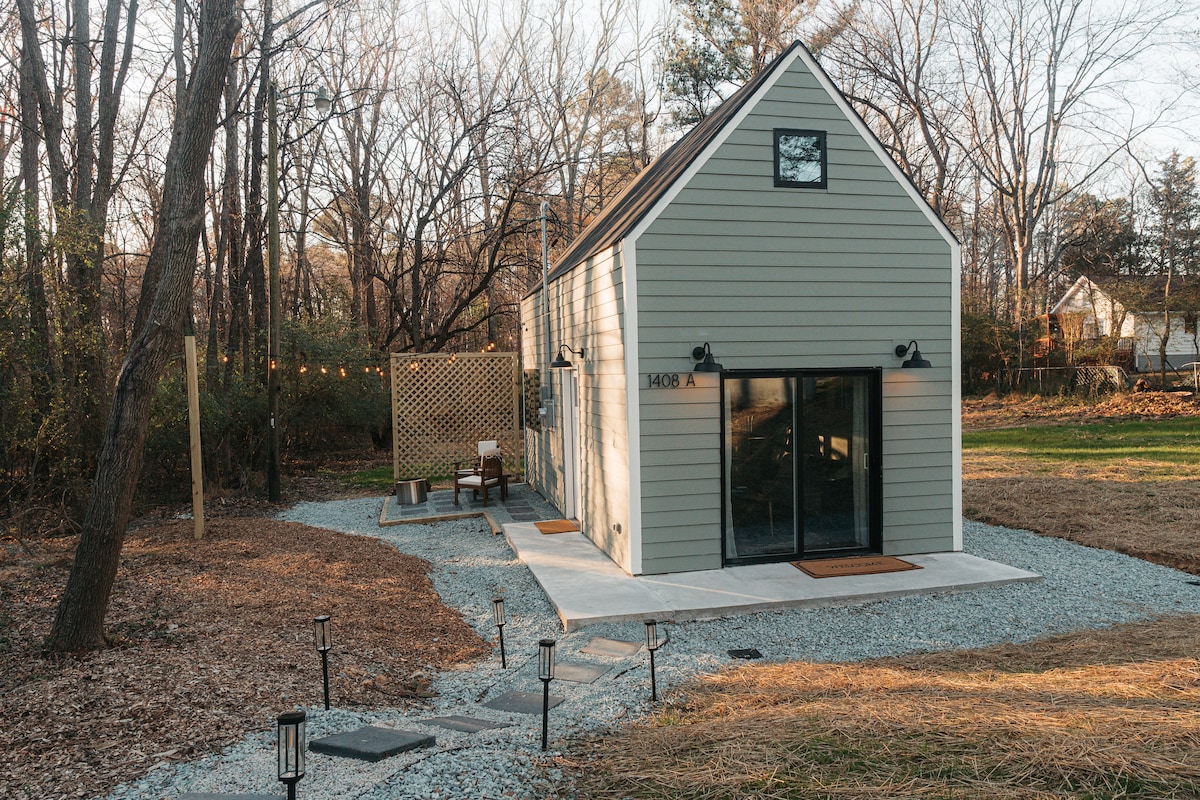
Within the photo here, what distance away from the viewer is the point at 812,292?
278 inches

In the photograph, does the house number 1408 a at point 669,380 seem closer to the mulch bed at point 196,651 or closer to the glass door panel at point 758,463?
the glass door panel at point 758,463

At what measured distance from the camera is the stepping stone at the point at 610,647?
17.2 ft

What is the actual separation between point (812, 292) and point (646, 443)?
2.09 m

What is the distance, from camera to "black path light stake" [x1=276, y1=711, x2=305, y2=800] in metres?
2.56

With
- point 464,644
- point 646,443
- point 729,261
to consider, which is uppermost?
point 729,261

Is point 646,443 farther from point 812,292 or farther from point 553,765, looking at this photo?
point 553,765

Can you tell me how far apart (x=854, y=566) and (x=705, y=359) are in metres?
2.32

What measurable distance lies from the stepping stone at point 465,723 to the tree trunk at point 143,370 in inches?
96.7

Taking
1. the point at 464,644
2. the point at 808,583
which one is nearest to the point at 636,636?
the point at 464,644

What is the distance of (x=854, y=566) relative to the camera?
6.94 meters

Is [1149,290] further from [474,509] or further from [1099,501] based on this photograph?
[474,509]

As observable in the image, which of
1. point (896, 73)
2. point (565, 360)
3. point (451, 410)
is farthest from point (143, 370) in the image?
point (896, 73)

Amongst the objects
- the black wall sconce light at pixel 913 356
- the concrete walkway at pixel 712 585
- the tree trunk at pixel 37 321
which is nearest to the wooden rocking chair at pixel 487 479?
the concrete walkway at pixel 712 585

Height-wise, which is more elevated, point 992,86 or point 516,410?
point 992,86
